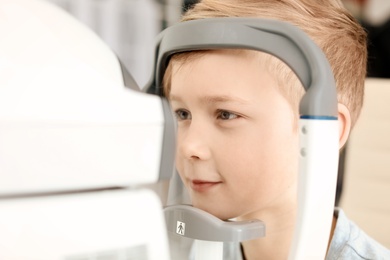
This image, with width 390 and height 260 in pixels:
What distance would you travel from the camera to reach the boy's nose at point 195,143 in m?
0.56

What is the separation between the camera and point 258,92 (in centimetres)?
58

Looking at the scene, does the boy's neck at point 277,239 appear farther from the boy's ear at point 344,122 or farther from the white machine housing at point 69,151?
the white machine housing at point 69,151

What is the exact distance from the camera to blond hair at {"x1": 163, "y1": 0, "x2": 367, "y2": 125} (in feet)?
1.93

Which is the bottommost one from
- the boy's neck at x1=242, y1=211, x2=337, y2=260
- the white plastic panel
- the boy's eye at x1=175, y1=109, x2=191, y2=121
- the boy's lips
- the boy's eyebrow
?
the boy's neck at x1=242, y1=211, x2=337, y2=260

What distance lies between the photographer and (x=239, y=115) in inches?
22.8

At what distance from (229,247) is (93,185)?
1.80 feet

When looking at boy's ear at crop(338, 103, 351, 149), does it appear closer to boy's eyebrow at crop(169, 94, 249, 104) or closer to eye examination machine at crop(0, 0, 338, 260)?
boy's eyebrow at crop(169, 94, 249, 104)

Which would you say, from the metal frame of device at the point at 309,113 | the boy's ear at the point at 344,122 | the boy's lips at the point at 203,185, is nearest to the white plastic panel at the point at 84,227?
the metal frame of device at the point at 309,113

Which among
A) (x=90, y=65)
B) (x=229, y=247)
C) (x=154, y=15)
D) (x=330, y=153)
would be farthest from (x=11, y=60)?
(x=154, y=15)

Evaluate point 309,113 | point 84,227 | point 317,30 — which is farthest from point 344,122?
point 84,227

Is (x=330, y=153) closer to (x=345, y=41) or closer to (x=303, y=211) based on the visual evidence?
(x=303, y=211)

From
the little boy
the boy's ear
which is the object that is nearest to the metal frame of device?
the little boy

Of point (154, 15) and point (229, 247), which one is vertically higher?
point (154, 15)

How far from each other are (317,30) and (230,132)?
0.53 ft
